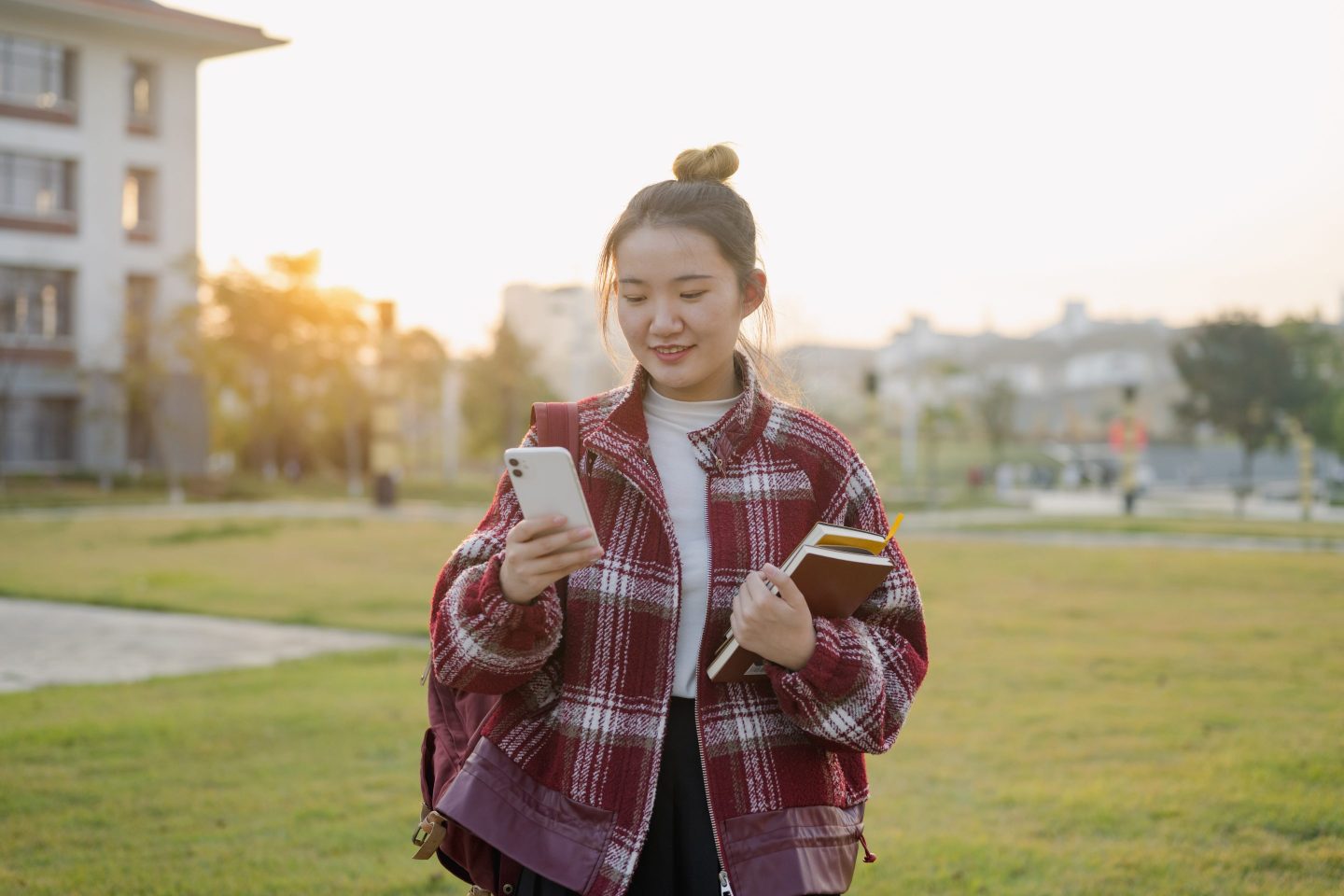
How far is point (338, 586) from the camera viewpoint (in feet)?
42.7

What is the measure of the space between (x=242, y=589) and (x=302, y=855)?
325 inches

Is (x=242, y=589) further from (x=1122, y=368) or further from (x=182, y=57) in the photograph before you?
(x=1122, y=368)

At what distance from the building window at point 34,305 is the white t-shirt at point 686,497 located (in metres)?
35.9

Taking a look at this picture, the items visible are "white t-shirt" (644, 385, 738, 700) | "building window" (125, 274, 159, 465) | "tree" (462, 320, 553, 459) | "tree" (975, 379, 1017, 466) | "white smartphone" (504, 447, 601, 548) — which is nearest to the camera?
"white smartphone" (504, 447, 601, 548)

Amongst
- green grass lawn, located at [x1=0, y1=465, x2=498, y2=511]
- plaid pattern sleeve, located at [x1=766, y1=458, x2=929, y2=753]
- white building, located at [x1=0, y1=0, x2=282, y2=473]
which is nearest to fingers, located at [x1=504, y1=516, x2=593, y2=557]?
plaid pattern sleeve, located at [x1=766, y1=458, x2=929, y2=753]

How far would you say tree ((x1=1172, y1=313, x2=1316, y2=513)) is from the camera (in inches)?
1216

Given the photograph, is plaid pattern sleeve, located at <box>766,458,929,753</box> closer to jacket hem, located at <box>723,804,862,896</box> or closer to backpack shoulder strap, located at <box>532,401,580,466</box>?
jacket hem, located at <box>723,804,862,896</box>

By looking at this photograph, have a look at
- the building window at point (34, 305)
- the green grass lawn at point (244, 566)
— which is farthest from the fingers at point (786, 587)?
the building window at point (34, 305)

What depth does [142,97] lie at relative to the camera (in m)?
36.5

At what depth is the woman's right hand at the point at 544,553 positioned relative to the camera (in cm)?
193

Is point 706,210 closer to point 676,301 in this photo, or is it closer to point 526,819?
point 676,301

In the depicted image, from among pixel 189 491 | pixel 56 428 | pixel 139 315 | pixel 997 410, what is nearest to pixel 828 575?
pixel 189 491

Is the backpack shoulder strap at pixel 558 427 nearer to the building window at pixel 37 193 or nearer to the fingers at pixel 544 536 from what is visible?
the fingers at pixel 544 536

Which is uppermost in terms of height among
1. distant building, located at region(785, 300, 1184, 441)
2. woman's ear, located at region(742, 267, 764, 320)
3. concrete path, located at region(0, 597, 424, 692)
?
distant building, located at region(785, 300, 1184, 441)
